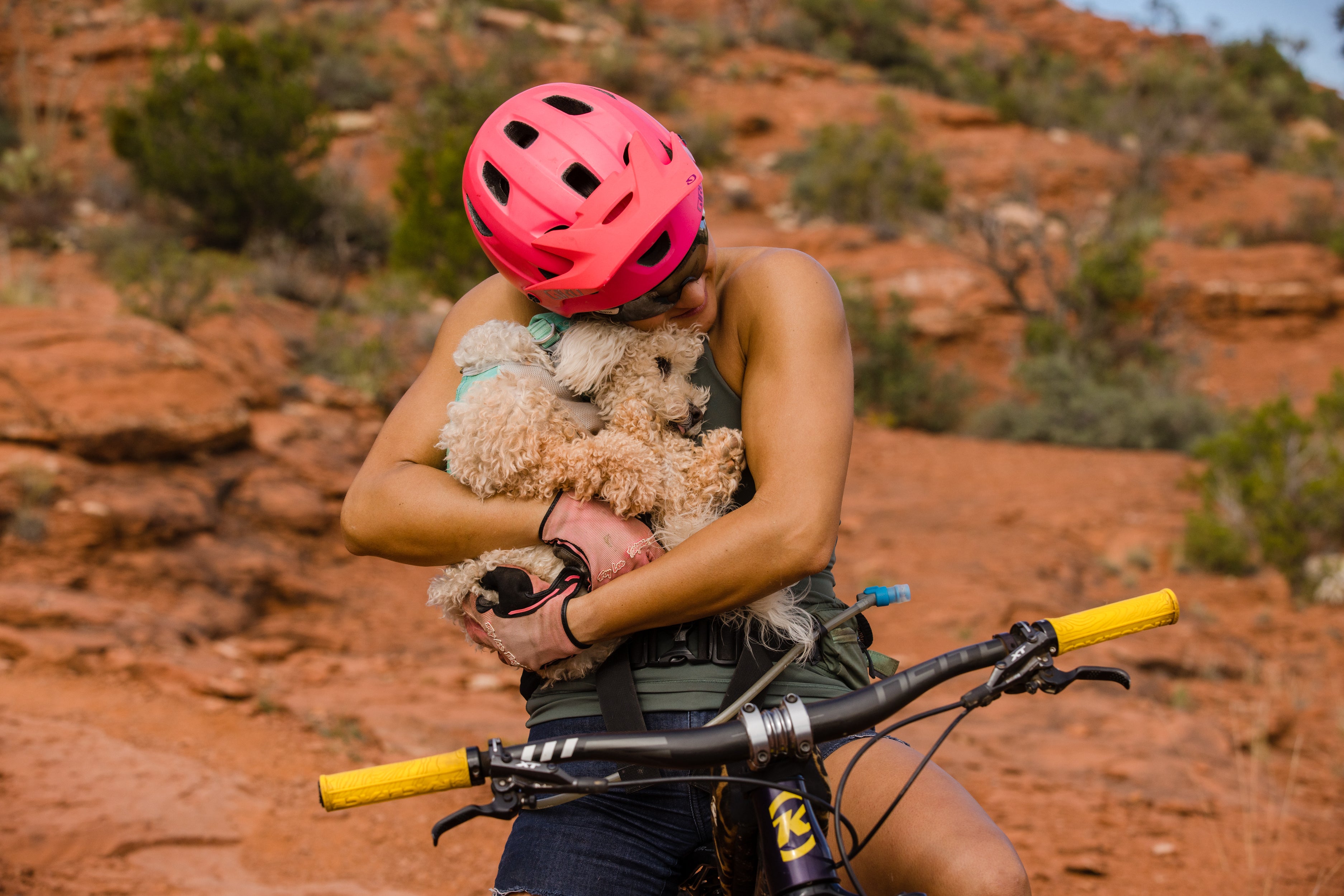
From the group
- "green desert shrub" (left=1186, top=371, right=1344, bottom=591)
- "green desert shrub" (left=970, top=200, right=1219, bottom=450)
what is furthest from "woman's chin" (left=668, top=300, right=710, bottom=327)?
"green desert shrub" (left=970, top=200, right=1219, bottom=450)

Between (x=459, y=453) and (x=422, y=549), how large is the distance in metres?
0.21

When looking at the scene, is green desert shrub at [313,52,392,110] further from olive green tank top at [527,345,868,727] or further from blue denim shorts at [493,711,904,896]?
blue denim shorts at [493,711,904,896]

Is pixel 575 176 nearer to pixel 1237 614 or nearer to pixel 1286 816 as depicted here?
pixel 1286 816

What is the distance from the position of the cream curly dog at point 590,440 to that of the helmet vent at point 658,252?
0.16 meters

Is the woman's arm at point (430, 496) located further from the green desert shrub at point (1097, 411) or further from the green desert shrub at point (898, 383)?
the green desert shrub at point (898, 383)

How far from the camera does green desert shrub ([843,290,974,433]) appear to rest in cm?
1466

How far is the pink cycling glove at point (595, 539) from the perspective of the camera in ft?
5.64

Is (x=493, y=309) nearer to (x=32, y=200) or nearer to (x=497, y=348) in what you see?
(x=497, y=348)

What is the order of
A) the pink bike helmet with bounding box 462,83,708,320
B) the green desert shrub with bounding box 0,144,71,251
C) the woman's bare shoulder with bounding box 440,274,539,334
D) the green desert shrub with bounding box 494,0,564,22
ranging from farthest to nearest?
the green desert shrub with bounding box 494,0,564,22 → the green desert shrub with bounding box 0,144,71,251 → the woman's bare shoulder with bounding box 440,274,539,334 → the pink bike helmet with bounding box 462,83,708,320

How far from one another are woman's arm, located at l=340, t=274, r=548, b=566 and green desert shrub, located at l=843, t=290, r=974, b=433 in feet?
41.5

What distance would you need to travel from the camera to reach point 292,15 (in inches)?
1035

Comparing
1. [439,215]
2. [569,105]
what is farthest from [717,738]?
[439,215]

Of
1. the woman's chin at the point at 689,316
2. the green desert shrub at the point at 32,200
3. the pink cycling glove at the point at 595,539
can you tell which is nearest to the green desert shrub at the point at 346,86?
the green desert shrub at the point at 32,200

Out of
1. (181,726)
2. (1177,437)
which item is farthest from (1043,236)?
(181,726)
